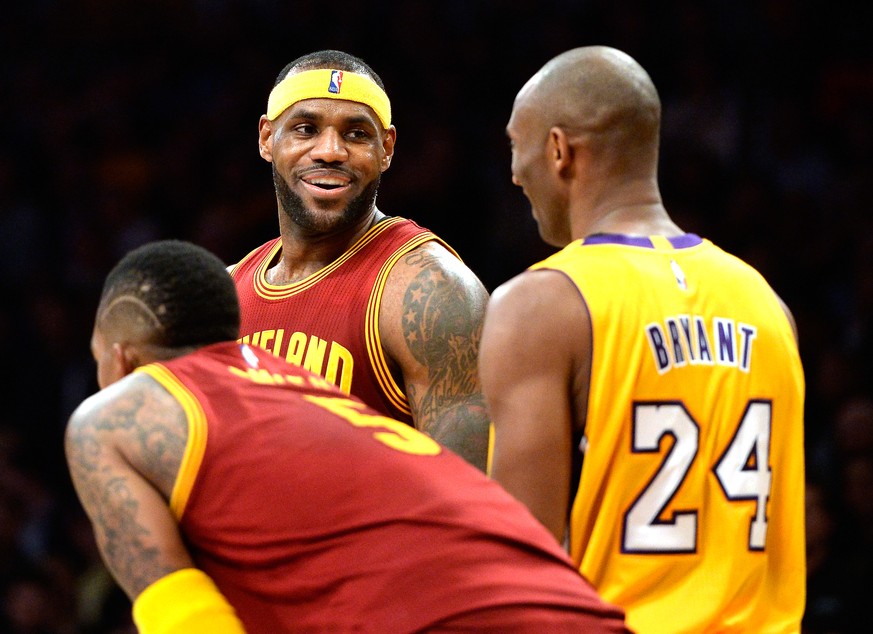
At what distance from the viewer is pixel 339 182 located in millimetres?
4234

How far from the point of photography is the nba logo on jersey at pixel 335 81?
430cm

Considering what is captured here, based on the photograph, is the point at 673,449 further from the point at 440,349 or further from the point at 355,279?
the point at 355,279

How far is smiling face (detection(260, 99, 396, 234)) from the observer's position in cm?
423

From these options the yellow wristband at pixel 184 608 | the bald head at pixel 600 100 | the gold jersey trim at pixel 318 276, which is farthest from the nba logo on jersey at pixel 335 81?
the yellow wristband at pixel 184 608

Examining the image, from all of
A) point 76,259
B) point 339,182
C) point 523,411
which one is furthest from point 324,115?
point 76,259

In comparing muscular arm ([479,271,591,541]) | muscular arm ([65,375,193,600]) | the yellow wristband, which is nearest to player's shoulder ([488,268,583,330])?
muscular arm ([479,271,591,541])

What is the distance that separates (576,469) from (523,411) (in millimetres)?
175

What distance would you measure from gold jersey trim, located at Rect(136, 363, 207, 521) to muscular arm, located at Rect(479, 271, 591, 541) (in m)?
0.60

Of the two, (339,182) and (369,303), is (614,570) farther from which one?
(339,182)

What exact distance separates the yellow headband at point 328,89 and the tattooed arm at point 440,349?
0.66m

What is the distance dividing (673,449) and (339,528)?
707 millimetres

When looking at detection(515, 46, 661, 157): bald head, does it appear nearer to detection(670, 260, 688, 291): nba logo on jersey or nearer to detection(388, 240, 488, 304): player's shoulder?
detection(670, 260, 688, 291): nba logo on jersey

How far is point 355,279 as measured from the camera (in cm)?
414

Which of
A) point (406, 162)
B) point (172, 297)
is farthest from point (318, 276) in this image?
point (406, 162)
